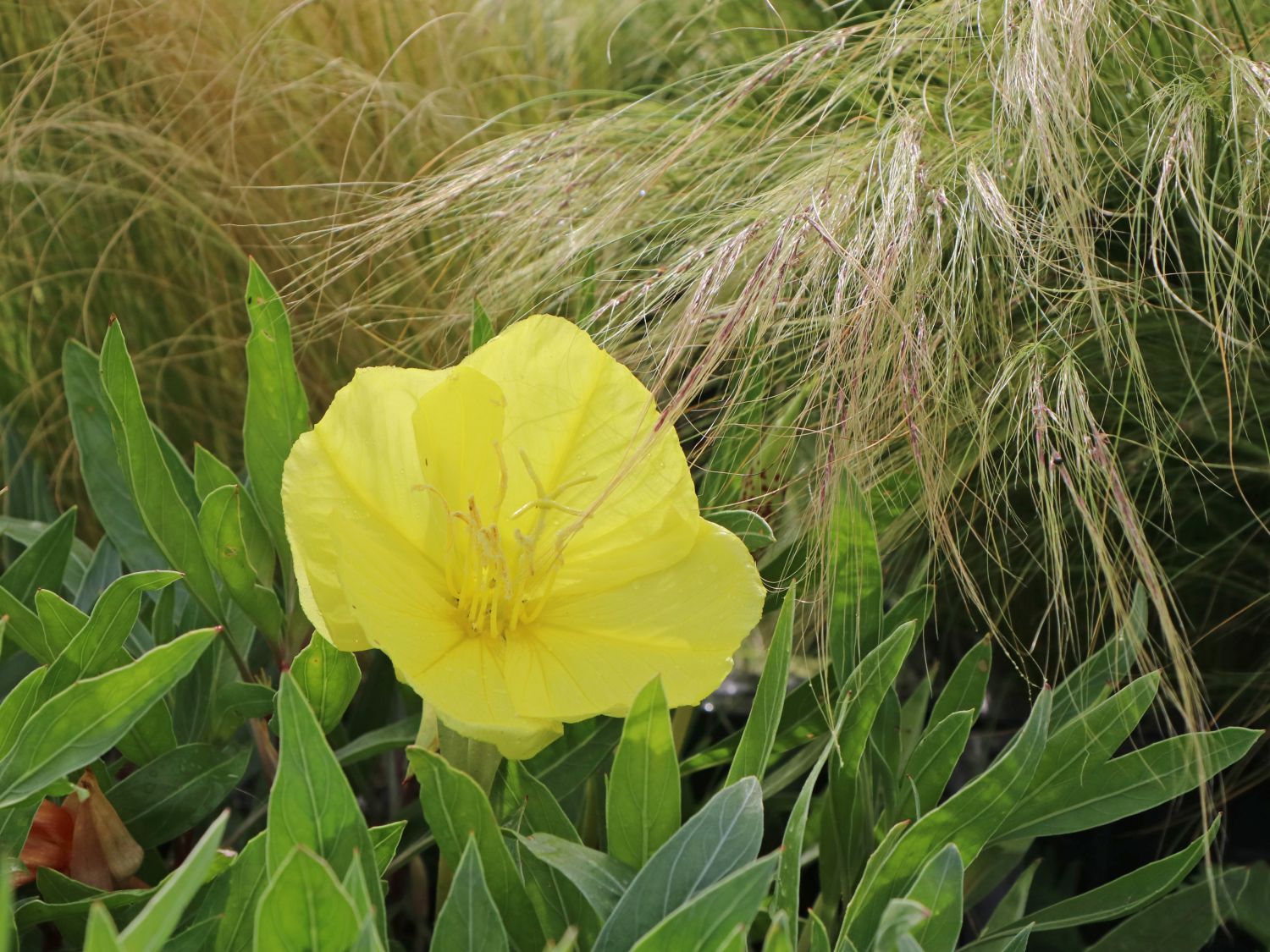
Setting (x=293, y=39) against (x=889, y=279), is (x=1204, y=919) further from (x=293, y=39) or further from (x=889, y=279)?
→ (x=293, y=39)

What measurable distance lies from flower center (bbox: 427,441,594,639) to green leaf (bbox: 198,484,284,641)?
13 cm

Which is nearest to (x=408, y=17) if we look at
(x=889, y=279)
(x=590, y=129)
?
(x=590, y=129)

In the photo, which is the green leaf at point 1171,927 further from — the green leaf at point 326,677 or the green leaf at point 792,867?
the green leaf at point 326,677

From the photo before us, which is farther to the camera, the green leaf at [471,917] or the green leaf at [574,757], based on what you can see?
the green leaf at [574,757]

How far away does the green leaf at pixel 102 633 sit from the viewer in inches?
21.8

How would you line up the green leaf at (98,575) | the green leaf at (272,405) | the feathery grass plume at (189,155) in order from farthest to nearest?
the feathery grass plume at (189,155)
the green leaf at (98,575)
the green leaf at (272,405)

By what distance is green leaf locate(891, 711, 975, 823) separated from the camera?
23.5 inches

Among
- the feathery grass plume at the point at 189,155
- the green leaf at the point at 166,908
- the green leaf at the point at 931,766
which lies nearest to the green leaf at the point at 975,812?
the green leaf at the point at 931,766

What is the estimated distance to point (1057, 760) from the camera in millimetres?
599

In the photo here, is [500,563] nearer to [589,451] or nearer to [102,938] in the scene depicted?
[589,451]

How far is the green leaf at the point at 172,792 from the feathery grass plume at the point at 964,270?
28 cm

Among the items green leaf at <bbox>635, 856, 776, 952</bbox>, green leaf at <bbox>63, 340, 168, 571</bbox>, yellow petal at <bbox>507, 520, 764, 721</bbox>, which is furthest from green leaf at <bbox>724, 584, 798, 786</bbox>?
green leaf at <bbox>63, 340, 168, 571</bbox>

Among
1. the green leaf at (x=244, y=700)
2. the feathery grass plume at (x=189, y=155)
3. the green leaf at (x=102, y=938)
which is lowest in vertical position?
the green leaf at (x=244, y=700)

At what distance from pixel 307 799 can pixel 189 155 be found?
0.64 m
